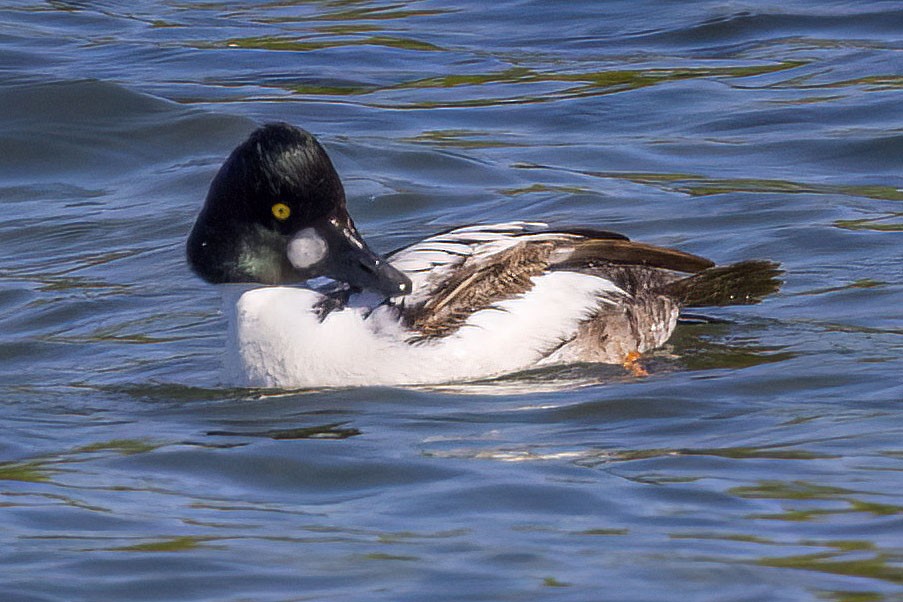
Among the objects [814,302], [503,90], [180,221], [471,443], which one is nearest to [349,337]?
[471,443]

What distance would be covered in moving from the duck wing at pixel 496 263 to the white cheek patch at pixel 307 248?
365 millimetres

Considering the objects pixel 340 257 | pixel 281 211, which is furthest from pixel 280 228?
pixel 340 257

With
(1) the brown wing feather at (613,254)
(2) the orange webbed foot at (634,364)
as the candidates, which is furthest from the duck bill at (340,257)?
(2) the orange webbed foot at (634,364)

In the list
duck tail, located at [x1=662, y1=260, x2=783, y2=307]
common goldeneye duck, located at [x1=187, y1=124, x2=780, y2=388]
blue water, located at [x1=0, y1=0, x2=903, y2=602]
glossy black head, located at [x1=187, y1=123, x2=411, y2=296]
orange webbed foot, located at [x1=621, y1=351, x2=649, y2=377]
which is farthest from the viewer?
duck tail, located at [x1=662, y1=260, x2=783, y2=307]

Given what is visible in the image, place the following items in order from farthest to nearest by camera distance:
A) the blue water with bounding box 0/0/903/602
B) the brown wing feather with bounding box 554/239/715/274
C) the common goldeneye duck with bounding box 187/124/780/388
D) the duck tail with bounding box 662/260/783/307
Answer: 1. the duck tail with bounding box 662/260/783/307
2. the brown wing feather with bounding box 554/239/715/274
3. the common goldeneye duck with bounding box 187/124/780/388
4. the blue water with bounding box 0/0/903/602

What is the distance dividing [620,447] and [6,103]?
894 cm

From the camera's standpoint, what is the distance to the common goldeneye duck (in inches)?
294

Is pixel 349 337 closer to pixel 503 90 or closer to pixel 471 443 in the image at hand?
pixel 471 443

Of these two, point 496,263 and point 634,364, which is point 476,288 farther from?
point 634,364

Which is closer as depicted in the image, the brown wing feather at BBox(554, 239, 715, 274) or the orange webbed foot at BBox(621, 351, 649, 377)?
the orange webbed foot at BBox(621, 351, 649, 377)

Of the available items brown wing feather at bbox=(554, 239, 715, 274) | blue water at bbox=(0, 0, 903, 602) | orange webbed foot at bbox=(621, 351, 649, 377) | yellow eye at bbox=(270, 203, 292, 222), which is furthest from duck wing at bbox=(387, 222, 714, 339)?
yellow eye at bbox=(270, 203, 292, 222)

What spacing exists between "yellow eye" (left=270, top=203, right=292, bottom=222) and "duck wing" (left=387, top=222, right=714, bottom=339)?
547mm

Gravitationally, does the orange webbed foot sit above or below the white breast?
below

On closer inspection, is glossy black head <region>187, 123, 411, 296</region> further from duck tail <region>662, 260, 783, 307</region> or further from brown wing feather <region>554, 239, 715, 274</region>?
duck tail <region>662, 260, 783, 307</region>
